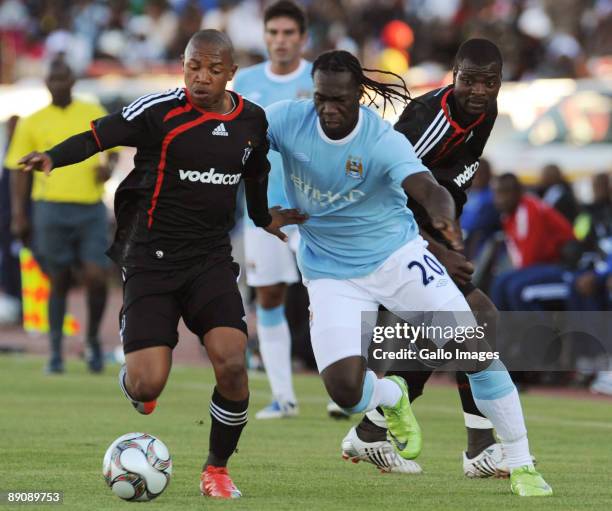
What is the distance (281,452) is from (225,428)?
1870 mm

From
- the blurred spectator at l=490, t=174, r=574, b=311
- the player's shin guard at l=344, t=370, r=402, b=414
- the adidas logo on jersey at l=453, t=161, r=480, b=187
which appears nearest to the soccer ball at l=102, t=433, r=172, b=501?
the player's shin guard at l=344, t=370, r=402, b=414

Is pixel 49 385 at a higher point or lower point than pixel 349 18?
lower

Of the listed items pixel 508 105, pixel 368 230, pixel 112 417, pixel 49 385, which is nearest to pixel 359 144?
pixel 368 230

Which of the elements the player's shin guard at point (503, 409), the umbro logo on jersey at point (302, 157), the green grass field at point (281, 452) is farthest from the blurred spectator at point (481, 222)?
the umbro logo on jersey at point (302, 157)

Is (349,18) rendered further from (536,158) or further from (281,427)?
(281,427)

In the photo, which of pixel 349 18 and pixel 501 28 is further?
pixel 349 18

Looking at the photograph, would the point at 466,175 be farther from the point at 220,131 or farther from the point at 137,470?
the point at 137,470

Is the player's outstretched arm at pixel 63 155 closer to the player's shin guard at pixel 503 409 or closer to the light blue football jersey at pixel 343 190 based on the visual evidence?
the light blue football jersey at pixel 343 190

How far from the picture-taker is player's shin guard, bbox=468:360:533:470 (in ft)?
25.9

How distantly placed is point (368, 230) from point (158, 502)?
187 centimetres

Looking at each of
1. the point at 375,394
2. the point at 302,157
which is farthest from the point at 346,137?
the point at 375,394

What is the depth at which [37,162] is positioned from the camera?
7.33 m

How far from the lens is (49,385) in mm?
13844

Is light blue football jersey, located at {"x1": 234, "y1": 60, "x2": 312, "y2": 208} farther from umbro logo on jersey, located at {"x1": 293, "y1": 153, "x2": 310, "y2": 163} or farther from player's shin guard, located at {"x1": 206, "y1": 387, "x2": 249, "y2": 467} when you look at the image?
player's shin guard, located at {"x1": 206, "y1": 387, "x2": 249, "y2": 467}
